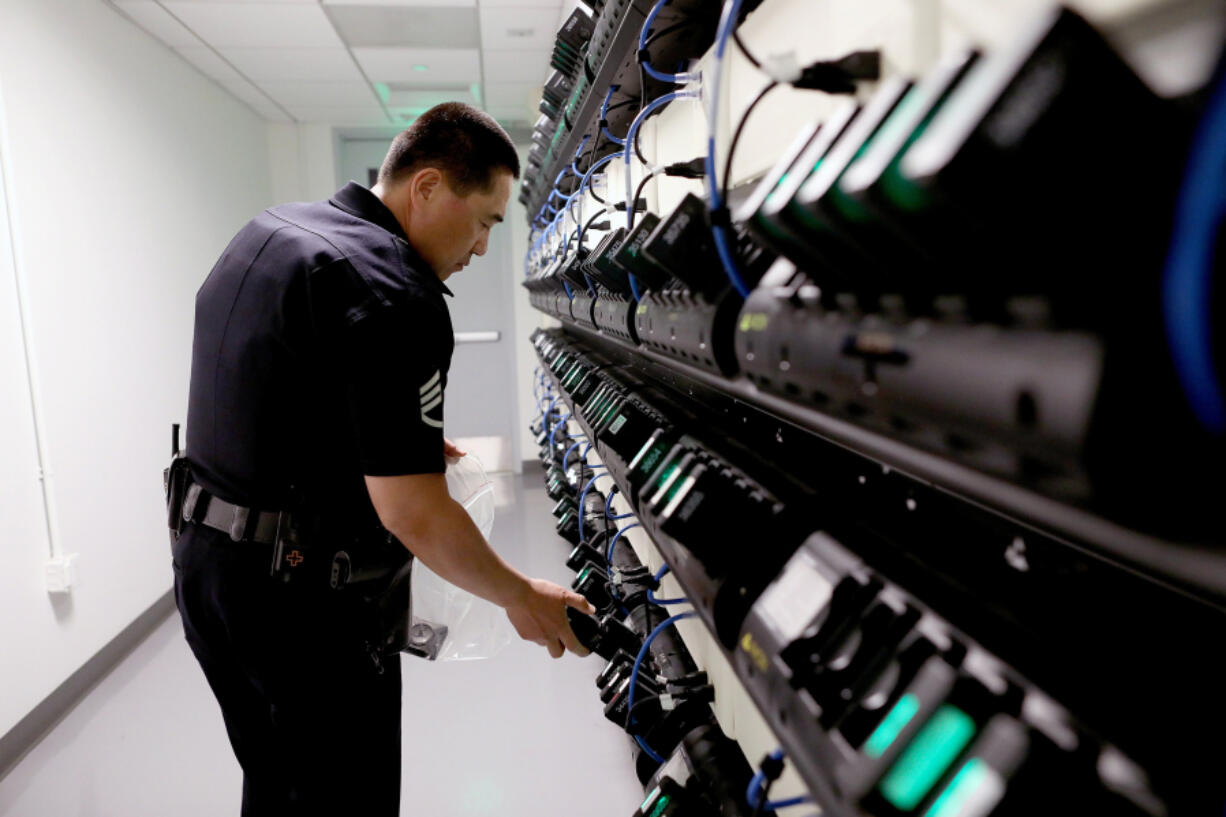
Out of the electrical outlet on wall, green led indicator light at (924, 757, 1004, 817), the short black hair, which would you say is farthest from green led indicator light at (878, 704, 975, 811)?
the electrical outlet on wall

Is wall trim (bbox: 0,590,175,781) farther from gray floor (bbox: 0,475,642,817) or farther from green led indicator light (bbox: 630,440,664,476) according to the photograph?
green led indicator light (bbox: 630,440,664,476)

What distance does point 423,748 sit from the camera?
2.23m

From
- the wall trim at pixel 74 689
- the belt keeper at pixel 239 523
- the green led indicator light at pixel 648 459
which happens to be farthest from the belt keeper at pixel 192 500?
the wall trim at pixel 74 689

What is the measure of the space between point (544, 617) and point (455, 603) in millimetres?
969

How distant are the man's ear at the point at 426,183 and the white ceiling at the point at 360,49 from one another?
2203mm

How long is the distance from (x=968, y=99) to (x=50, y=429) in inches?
119

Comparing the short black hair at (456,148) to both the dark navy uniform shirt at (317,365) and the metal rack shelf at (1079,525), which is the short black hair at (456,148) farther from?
the metal rack shelf at (1079,525)

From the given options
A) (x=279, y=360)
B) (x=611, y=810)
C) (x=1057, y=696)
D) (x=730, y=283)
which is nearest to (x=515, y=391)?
(x=611, y=810)

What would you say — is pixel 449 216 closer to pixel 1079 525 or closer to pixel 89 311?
pixel 1079 525

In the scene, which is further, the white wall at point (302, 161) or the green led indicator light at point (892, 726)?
the white wall at point (302, 161)

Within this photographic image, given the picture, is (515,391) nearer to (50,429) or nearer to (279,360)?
(50,429)

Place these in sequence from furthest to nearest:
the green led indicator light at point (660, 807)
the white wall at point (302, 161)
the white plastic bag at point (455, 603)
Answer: the white wall at point (302, 161)
the white plastic bag at point (455, 603)
the green led indicator light at point (660, 807)

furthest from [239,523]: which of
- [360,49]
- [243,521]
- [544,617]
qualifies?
[360,49]

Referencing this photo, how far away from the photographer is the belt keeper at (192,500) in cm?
132
